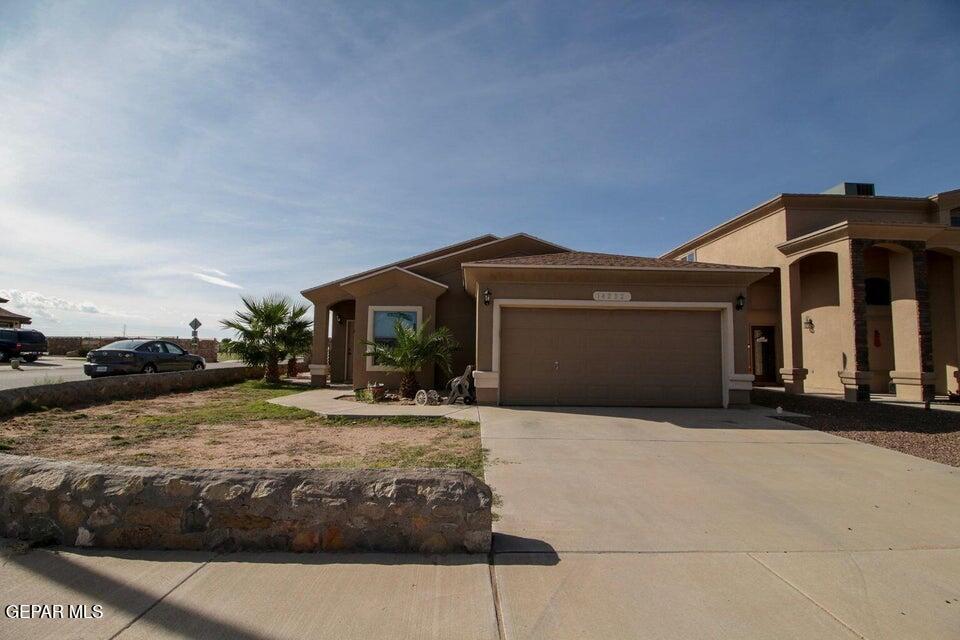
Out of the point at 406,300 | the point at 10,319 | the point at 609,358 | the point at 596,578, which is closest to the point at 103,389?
the point at 406,300

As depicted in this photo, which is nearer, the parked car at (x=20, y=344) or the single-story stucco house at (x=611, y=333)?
the single-story stucco house at (x=611, y=333)

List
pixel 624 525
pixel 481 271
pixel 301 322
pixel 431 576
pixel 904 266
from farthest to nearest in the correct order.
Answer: pixel 301 322 < pixel 904 266 < pixel 481 271 < pixel 624 525 < pixel 431 576

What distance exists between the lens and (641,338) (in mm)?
11766

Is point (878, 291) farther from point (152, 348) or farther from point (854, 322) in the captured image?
point (152, 348)

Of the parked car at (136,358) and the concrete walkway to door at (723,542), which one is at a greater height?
the parked car at (136,358)

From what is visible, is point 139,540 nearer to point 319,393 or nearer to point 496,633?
point 496,633

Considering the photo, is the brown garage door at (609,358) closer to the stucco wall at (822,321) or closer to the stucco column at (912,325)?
the stucco column at (912,325)

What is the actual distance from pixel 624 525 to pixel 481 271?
7985 mm

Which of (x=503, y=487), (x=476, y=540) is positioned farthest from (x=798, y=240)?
(x=476, y=540)

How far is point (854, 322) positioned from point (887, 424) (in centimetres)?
440

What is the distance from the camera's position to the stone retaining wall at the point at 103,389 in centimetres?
948

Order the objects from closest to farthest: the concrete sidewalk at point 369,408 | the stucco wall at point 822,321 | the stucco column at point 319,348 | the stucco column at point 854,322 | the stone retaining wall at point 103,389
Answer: the stone retaining wall at point 103,389 → the concrete sidewalk at point 369,408 → the stucco column at point 854,322 → the stucco wall at point 822,321 → the stucco column at point 319,348

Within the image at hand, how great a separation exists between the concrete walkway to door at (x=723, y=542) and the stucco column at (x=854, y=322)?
6763 millimetres

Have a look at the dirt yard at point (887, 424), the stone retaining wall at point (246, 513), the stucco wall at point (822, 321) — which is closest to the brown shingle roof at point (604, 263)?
the dirt yard at point (887, 424)
